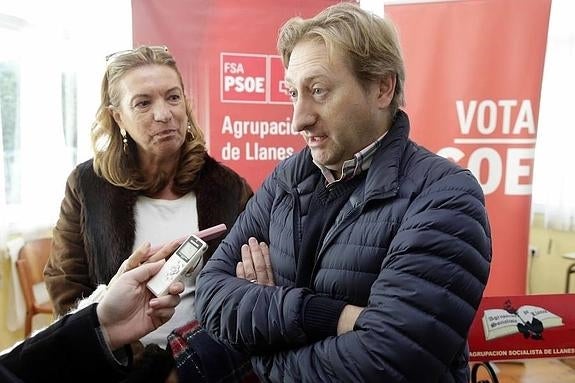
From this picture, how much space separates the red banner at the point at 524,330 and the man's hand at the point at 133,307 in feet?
5.83

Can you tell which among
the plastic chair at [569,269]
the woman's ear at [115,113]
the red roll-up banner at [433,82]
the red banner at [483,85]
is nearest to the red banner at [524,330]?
the red roll-up banner at [433,82]

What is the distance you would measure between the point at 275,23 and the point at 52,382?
6.80ft

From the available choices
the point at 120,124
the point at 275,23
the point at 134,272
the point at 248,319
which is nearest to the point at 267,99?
the point at 275,23

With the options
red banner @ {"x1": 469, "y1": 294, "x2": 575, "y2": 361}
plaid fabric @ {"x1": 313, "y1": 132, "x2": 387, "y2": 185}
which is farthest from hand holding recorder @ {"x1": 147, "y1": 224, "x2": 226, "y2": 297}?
red banner @ {"x1": 469, "y1": 294, "x2": 575, "y2": 361}

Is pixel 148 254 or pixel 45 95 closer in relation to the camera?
pixel 148 254

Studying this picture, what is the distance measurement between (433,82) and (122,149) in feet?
5.65

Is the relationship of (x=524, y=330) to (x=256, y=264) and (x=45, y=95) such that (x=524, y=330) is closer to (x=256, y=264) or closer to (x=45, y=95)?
(x=256, y=264)

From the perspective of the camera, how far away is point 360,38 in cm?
117

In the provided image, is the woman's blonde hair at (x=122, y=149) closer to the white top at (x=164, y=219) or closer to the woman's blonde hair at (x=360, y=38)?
the white top at (x=164, y=219)

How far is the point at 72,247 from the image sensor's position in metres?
1.90

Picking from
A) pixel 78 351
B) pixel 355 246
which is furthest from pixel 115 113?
pixel 355 246

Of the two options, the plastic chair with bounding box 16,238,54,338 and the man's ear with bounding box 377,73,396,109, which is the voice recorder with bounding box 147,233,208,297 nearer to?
the man's ear with bounding box 377,73,396,109

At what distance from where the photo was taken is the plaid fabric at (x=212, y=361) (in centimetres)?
133

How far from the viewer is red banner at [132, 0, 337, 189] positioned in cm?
261
